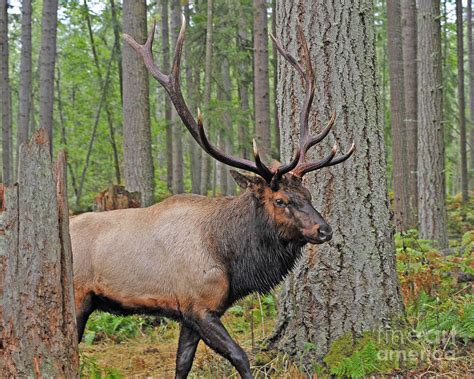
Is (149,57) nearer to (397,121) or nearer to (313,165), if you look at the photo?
(313,165)

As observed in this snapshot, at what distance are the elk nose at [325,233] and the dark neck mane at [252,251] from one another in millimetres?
366

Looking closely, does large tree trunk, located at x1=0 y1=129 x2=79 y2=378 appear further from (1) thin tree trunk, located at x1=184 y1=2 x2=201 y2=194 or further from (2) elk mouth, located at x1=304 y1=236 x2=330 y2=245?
(1) thin tree trunk, located at x1=184 y1=2 x2=201 y2=194

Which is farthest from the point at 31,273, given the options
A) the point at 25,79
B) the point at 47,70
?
the point at 25,79

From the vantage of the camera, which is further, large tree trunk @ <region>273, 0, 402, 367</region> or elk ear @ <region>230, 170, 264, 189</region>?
large tree trunk @ <region>273, 0, 402, 367</region>

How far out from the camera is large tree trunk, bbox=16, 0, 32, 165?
14.0m

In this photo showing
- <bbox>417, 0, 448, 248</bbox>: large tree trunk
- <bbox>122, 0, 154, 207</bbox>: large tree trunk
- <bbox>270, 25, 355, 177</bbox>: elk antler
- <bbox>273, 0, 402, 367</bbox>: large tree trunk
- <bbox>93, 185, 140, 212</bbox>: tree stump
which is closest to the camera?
<bbox>270, 25, 355, 177</bbox>: elk antler

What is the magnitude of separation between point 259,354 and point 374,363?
0.99 metres

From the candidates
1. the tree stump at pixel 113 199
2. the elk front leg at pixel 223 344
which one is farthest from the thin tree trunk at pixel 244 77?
the elk front leg at pixel 223 344

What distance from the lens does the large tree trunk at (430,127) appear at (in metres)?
12.0

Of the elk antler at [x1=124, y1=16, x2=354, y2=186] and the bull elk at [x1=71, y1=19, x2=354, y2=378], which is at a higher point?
the elk antler at [x1=124, y1=16, x2=354, y2=186]

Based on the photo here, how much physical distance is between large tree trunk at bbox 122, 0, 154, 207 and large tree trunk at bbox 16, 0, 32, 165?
4732mm

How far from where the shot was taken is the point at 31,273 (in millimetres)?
3396

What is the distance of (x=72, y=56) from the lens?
1964cm

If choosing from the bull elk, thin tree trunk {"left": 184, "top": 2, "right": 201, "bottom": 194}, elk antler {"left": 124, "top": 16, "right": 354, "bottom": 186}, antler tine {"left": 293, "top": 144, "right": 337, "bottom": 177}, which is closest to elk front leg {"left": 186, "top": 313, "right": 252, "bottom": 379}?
the bull elk
